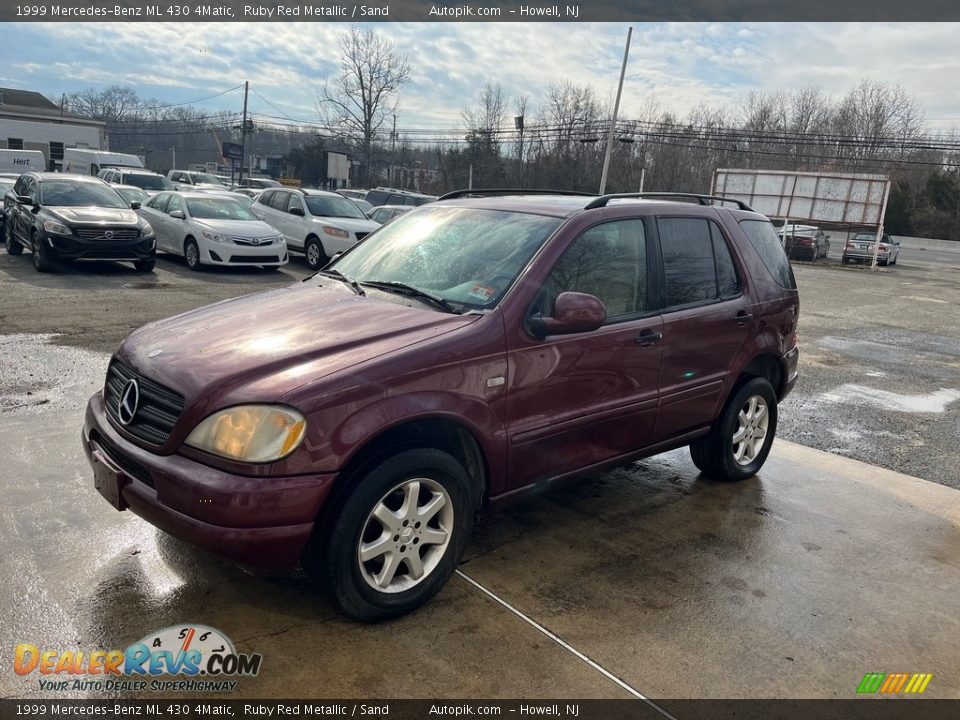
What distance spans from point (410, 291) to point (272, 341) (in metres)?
0.80

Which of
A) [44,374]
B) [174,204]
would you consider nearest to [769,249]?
[44,374]

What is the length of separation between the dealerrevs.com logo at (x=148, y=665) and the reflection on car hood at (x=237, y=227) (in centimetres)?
1161

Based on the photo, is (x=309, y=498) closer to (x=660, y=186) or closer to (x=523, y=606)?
(x=523, y=606)

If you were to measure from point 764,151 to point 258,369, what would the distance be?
58.7 metres

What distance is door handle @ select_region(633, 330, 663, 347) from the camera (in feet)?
12.5

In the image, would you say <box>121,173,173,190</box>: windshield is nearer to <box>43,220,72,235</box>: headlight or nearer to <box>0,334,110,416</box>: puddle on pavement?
<box>43,220,72,235</box>: headlight

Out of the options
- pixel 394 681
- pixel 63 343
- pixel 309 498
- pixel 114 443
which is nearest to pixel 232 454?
pixel 309 498

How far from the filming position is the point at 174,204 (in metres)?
14.6

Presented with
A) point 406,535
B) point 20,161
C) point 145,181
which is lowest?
point 406,535

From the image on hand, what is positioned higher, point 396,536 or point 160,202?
point 160,202

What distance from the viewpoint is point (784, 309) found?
4973 millimetres

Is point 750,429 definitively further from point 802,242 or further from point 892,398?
point 802,242

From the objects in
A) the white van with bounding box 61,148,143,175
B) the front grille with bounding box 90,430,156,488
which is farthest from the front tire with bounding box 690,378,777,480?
the white van with bounding box 61,148,143,175

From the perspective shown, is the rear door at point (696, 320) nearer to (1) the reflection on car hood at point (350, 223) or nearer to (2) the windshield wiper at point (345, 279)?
(2) the windshield wiper at point (345, 279)
